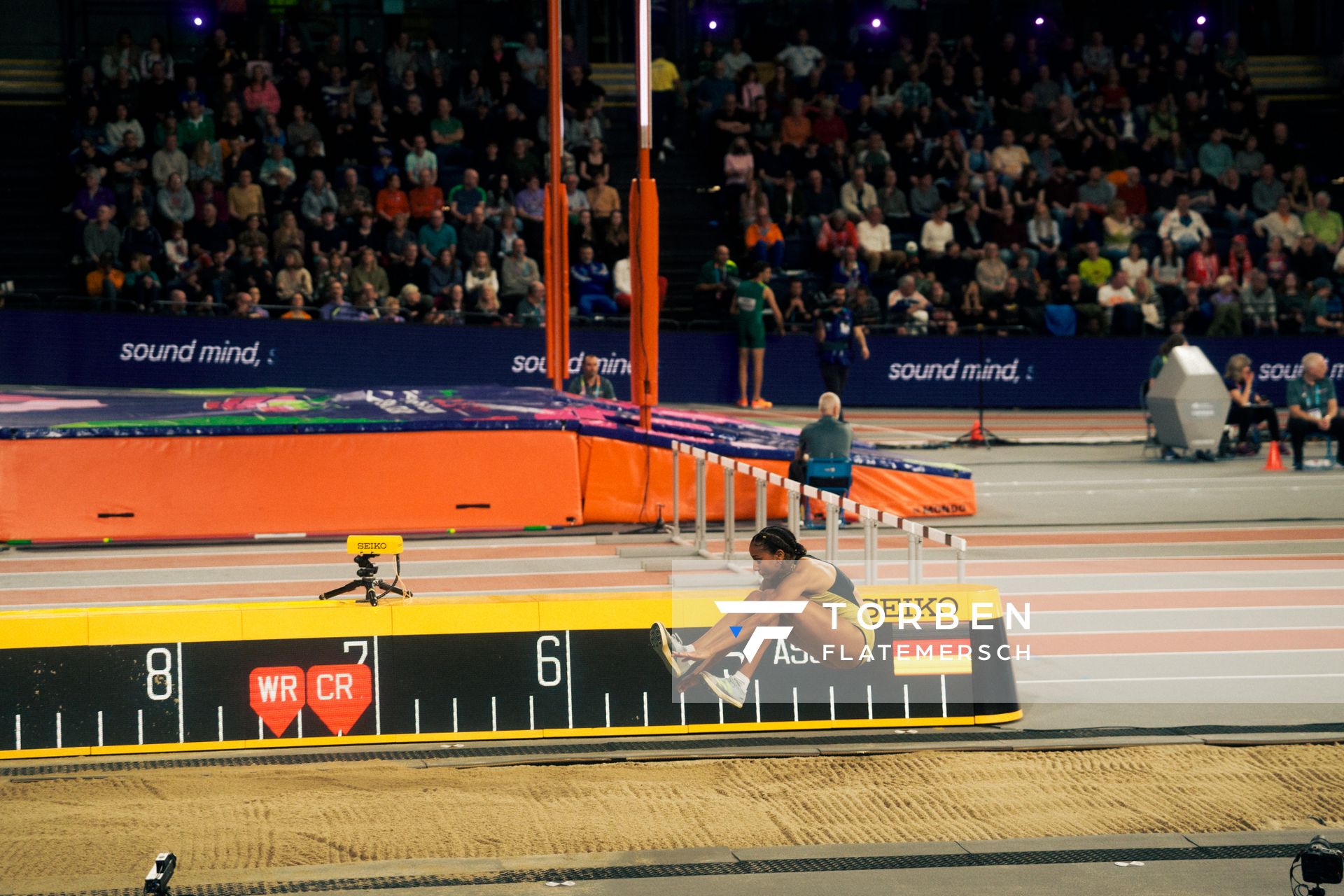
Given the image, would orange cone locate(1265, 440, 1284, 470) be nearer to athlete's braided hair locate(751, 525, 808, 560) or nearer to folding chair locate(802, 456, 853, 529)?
folding chair locate(802, 456, 853, 529)

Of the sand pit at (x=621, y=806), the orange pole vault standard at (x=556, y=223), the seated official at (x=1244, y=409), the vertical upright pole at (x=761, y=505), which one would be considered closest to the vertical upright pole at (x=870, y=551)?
the sand pit at (x=621, y=806)

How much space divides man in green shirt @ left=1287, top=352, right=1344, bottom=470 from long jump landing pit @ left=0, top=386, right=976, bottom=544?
586 centimetres

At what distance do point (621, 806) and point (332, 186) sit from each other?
63.0ft

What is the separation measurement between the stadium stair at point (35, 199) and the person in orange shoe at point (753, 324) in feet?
33.5

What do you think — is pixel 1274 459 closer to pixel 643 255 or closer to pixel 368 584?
pixel 643 255

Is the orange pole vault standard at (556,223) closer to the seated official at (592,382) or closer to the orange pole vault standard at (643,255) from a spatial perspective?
the seated official at (592,382)

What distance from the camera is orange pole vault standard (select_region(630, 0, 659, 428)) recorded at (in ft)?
42.2

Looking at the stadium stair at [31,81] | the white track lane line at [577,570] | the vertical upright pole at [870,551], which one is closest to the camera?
the vertical upright pole at [870,551]

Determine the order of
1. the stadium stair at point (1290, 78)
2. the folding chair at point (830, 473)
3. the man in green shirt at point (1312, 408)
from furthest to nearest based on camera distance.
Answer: the stadium stair at point (1290, 78) < the man in green shirt at point (1312, 408) < the folding chair at point (830, 473)

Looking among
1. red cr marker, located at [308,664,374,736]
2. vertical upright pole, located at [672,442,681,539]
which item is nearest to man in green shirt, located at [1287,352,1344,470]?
vertical upright pole, located at [672,442,681,539]

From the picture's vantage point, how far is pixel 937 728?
8.79 m

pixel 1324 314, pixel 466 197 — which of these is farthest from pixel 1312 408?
pixel 466 197

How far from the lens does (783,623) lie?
873 cm

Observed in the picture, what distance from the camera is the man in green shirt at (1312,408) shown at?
19.6 m
